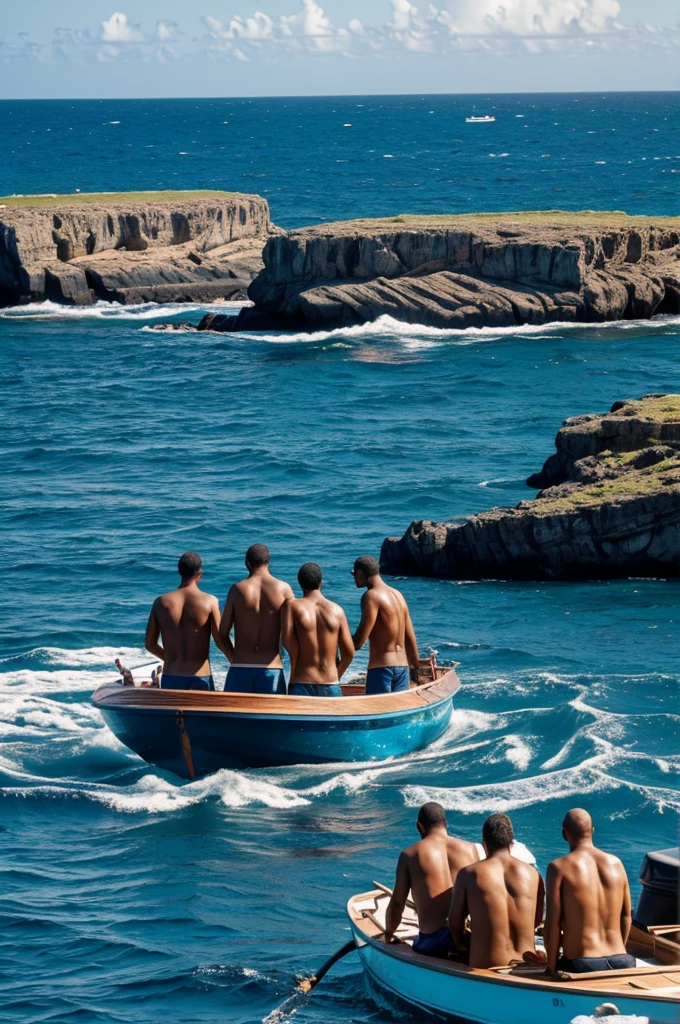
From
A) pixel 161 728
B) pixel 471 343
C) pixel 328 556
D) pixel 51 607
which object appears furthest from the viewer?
pixel 471 343

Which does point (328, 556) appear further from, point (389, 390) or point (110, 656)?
point (389, 390)

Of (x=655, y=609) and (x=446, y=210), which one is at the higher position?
(x=446, y=210)

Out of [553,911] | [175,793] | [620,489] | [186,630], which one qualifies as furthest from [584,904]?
[620,489]

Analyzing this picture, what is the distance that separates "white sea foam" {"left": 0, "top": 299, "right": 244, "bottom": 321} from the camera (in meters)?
59.7

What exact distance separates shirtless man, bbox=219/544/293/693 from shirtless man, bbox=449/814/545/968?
208 inches

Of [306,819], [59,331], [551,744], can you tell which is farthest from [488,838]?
[59,331]

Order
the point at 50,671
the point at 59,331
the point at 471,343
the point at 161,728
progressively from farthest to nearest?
the point at 59,331, the point at 471,343, the point at 50,671, the point at 161,728

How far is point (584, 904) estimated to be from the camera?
32.3 ft

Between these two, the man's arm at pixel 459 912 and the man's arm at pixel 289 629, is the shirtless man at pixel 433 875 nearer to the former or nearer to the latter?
the man's arm at pixel 459 912

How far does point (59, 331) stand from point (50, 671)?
36993 millimetres

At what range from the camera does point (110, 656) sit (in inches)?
878

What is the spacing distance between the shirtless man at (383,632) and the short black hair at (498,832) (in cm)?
512

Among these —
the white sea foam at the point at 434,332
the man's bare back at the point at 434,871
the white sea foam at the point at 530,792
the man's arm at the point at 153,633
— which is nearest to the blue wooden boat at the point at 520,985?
the man's bare back at the point at 434,871

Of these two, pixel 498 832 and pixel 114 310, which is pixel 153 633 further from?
pixel 114 310
